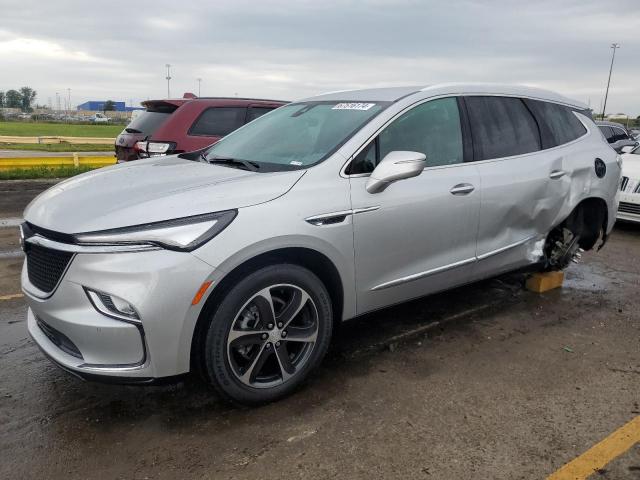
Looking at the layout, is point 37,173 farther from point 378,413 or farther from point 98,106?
point 98,106

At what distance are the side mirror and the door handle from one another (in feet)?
1.84

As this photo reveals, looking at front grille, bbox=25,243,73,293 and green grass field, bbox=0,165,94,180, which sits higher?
front grille, bbox=25,243,73,293

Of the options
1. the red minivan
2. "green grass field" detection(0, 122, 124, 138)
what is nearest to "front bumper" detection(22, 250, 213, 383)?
the red minivan

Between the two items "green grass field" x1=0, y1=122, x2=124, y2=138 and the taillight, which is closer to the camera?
the taillight

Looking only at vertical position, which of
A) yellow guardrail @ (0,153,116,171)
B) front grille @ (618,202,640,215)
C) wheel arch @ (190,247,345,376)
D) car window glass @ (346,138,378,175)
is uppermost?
car window glass @ (346,138,378,175)

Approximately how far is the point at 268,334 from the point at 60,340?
3.41 feet

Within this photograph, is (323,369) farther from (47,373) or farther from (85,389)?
(47,373)

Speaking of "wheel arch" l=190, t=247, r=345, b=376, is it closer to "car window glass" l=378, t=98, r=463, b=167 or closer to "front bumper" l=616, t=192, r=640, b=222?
"car window glass" l=378, t=98, r=463, b=167

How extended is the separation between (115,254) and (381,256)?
1.52 meters

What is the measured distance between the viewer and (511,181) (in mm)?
3996

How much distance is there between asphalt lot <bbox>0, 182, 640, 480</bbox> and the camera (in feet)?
8.24

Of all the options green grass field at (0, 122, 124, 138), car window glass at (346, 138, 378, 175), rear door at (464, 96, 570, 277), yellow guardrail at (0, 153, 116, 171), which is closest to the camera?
car window glass at (346, 138, 378, 175)

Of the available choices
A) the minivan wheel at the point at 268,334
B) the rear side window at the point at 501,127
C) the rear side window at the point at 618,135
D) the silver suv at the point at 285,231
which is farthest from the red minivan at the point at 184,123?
the rear side window at the point at 618,135

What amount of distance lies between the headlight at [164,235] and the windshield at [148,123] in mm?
6334
